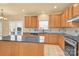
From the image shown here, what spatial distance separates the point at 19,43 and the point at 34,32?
18.3 inches

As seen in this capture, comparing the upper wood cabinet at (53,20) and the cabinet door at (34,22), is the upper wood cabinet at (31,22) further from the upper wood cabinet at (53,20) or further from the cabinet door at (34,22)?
the upper wood cabinet at (53,20)

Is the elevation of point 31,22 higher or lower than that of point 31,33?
higher

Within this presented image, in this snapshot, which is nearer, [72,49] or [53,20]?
[72,49]

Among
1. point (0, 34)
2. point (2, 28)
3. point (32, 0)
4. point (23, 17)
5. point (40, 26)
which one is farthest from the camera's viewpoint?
point (40, 26)

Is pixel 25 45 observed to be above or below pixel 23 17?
below

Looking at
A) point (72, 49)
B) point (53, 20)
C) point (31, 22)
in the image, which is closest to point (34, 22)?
point (31, 22)

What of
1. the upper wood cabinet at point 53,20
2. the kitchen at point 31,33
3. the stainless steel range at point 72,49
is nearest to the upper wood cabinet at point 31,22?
the kitchen at point 31,33

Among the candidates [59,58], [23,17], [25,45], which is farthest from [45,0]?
[25,45]

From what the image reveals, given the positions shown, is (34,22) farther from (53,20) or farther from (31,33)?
(53,20)

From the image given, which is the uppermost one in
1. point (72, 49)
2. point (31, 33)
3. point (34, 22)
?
point (34, 22)

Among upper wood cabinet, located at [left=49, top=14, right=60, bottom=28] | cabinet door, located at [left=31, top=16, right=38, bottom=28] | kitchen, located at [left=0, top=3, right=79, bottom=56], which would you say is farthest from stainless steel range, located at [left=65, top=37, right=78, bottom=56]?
cabinet door, located at [left=31, top=16, right=38, bottom=28]

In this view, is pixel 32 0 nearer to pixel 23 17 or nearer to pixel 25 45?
pixel 23 17

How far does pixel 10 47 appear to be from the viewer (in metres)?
2.85

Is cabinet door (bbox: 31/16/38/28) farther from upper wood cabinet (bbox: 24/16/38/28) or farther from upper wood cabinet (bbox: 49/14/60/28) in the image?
upper wood cabinet (bbox: 49/14/60/28)
